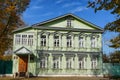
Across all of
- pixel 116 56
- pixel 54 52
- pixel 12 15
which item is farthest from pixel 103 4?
pixel 116 56

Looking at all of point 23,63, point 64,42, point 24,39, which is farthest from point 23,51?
point 64,42

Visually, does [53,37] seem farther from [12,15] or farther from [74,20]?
[12,15]

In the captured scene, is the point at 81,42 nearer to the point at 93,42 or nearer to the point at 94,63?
the point at 93,42

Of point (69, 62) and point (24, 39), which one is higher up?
point (24, 39)

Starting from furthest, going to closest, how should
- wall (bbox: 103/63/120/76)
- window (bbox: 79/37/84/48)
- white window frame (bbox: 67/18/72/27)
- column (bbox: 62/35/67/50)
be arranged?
wall (bbox: 103/63/120/76) → window (bbox: 79/37/84/48) → white window frame (bbox: 67/18/72/27) → column (bbox: 62/35/67/50)

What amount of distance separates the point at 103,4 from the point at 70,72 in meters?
23.2

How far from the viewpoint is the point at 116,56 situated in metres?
47.9

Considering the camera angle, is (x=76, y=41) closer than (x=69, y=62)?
No

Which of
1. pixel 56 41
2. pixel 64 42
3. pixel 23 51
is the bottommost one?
pixel 23 51

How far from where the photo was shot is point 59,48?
39.3m

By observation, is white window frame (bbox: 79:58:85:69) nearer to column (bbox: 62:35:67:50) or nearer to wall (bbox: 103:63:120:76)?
column (bbox: 62:35:67:50)

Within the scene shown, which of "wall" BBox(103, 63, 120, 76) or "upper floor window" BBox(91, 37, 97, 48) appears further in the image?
"wall" BBox(103, 63, 120, 76)

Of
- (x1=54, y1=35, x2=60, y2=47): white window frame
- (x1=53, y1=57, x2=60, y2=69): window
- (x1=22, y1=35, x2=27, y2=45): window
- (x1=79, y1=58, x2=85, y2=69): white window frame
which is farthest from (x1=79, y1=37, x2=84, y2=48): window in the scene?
(x1=22, y1=35, x2=27, y2=45): window

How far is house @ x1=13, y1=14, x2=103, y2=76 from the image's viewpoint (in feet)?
125
